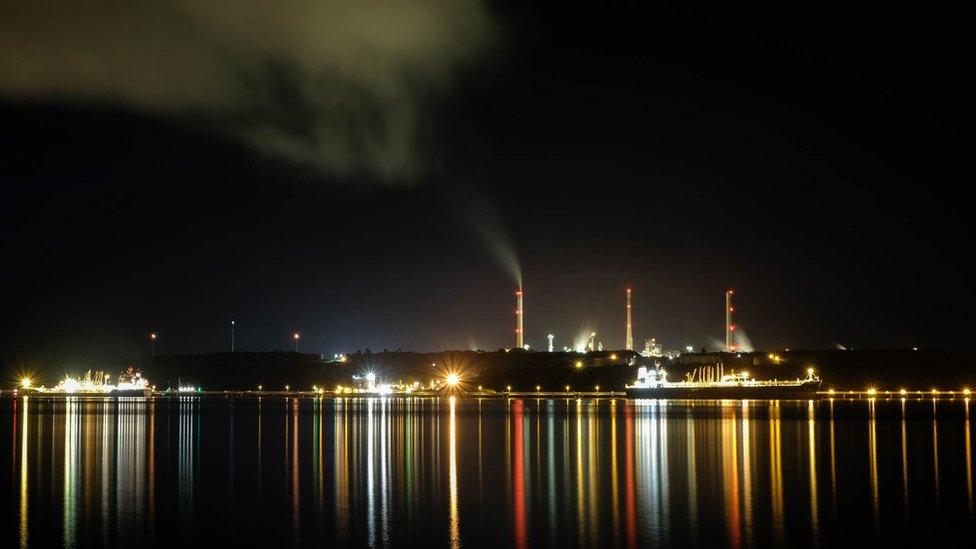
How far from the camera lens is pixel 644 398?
157125 millimetres

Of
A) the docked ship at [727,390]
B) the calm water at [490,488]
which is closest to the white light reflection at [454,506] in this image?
the calm water at [490,488]

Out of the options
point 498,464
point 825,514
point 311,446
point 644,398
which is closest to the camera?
point 825,514

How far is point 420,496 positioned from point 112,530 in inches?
329

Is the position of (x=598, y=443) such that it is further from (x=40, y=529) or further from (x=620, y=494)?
(x=40, y=529)

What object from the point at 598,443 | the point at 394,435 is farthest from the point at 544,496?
the point at 394,435

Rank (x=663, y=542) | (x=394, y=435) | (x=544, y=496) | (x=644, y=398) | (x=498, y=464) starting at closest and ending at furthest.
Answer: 1. (x=663, y=542)
2. (x=544, y=496)
3. (x=498, y=464)
4. (x=394, y=435)
5. (x=644, y=398)

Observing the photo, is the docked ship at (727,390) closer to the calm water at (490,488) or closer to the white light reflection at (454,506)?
the calm water at (490,488)

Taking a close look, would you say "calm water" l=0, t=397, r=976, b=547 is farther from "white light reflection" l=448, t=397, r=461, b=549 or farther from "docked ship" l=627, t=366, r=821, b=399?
"docked ship" l=627, t=366, r=821, b=399

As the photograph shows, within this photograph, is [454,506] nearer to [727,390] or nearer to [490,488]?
[490,488]

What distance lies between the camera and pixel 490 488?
31094mm

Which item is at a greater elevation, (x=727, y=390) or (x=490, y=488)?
(x=490, y=488)

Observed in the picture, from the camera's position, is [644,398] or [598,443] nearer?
[598,443]

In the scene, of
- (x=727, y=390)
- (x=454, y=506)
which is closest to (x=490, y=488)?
(x=454, y=506)

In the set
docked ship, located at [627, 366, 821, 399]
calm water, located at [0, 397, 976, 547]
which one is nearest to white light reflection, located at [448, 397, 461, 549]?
calm water, located at [0, 397, 976, 547]
